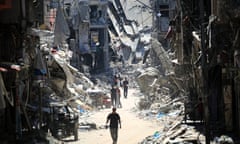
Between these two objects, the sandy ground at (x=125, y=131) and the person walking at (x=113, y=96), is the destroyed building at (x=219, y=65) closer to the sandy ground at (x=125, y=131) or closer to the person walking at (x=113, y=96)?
the sandy ground at (x=125, y=131)

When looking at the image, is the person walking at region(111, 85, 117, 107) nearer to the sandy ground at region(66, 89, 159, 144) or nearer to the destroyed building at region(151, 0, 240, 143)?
the sandy ground at region(66, 89, 159, 144)

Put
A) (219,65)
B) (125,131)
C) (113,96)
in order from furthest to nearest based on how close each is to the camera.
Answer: (113,96) < (125,131) < (219,65)

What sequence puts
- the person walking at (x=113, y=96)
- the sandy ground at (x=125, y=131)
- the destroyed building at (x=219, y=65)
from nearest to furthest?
the destroyed building at (x=219, y=65) < the sandy ground at (x=125, y=131) < the person walking at (x=113, y=96)

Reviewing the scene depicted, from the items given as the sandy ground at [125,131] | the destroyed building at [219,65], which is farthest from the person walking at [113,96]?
the destroyed building at [219,65]

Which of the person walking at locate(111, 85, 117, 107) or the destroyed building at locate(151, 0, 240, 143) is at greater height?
the destroyed building at locate(151, 0, 240, 143)

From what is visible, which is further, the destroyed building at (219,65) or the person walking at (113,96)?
the person walking at (113,96)

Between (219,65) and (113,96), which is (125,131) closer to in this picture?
(219,65)

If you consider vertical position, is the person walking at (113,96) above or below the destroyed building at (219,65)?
below

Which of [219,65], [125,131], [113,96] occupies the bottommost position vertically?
[125,131]

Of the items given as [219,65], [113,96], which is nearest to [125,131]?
[219,65]

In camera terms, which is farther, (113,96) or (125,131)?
(113,96)

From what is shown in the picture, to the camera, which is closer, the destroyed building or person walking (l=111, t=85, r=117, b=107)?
the destroyed building

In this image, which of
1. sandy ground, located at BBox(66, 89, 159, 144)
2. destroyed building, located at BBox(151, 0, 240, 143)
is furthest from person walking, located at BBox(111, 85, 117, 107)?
destroyed building, located at BBox(151, 0, 240, 143)

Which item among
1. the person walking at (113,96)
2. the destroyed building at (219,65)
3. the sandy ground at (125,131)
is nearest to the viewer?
the destroyed building at (219,65)
